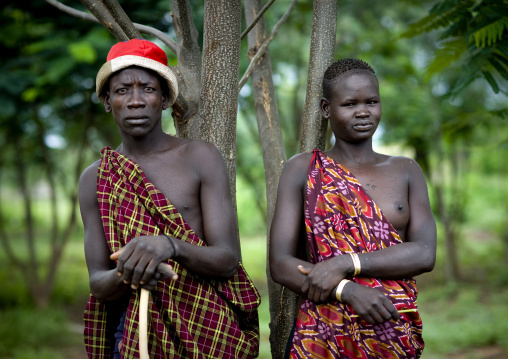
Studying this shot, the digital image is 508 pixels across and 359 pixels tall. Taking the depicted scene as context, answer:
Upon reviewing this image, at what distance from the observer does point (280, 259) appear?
7.25ft

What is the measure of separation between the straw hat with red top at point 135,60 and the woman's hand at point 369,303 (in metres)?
1.11

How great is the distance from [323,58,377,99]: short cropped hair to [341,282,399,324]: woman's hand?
0.88 meters

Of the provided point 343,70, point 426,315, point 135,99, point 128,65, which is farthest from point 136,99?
point 426,315

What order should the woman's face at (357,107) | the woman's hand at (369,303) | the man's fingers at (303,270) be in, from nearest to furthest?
1. the woman's hand at (369,303)
2. the man's fingers at (303,270)
3. the woman's face at (357,107)

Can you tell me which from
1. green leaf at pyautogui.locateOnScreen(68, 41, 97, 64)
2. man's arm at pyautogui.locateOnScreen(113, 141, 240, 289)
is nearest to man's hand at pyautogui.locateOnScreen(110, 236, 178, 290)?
man's arm at pyautogui.locateOnScreen(113, 141, 240, 289)

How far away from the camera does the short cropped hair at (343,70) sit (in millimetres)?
2379

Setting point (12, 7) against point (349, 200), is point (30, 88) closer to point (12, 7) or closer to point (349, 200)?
point (12, 7)

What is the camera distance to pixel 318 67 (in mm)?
2695

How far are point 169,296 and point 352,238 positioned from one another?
0.75 metres

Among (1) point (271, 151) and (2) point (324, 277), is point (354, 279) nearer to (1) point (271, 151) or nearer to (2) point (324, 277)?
(2) point (324, 277)

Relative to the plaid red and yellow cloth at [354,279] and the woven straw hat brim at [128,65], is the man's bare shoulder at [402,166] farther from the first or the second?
the woven straw hat brim at [128,65]

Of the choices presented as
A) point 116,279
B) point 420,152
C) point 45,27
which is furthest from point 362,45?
point 116,279

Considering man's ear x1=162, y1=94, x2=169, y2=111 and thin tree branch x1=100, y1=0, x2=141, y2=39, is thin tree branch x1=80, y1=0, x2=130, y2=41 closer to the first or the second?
thin tree branch x1=100, y1=0, x2=141, y2=39

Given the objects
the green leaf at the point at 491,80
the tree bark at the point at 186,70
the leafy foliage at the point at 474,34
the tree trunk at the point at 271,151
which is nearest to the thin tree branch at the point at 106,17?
the tree bark at the point at 186,70
